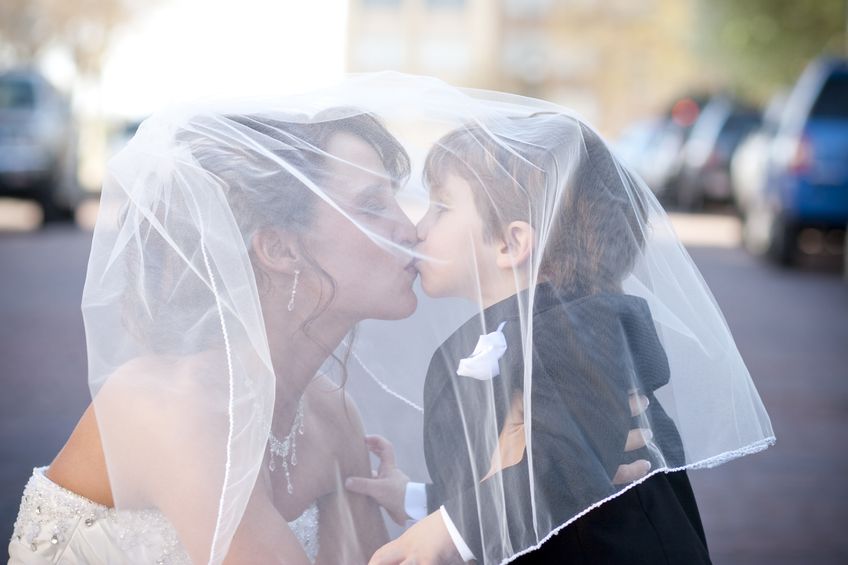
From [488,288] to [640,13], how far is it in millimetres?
69607

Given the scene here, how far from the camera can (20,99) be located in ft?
63.8

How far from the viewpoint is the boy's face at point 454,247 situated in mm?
2992

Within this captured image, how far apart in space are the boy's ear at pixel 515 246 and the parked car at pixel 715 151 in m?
20.9

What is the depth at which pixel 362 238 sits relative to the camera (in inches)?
120

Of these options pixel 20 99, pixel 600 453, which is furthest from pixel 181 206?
pixel 20 99

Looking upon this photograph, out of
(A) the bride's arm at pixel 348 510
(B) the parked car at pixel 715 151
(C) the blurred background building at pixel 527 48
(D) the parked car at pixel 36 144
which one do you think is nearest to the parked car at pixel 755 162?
(B) the parked car at pixel 715 151

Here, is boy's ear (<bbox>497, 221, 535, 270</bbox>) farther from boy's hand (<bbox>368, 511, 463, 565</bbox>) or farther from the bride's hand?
the bride's hand

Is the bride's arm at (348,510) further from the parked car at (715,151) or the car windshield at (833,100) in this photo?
the parked car at (715,151)

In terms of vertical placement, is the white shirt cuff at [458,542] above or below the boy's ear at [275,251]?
below

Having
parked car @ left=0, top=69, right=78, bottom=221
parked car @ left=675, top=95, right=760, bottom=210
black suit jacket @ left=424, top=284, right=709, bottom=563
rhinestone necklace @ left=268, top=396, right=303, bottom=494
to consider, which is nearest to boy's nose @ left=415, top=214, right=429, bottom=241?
black suit jacket @ left=424, top=284, right=709, bottom=563

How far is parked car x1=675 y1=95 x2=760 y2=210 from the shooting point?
2373 centimetres

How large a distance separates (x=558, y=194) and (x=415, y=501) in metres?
0.83

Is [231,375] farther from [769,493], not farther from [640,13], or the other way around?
[640,13]

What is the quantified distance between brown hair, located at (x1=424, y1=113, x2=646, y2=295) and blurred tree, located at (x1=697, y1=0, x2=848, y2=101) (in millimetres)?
23812
